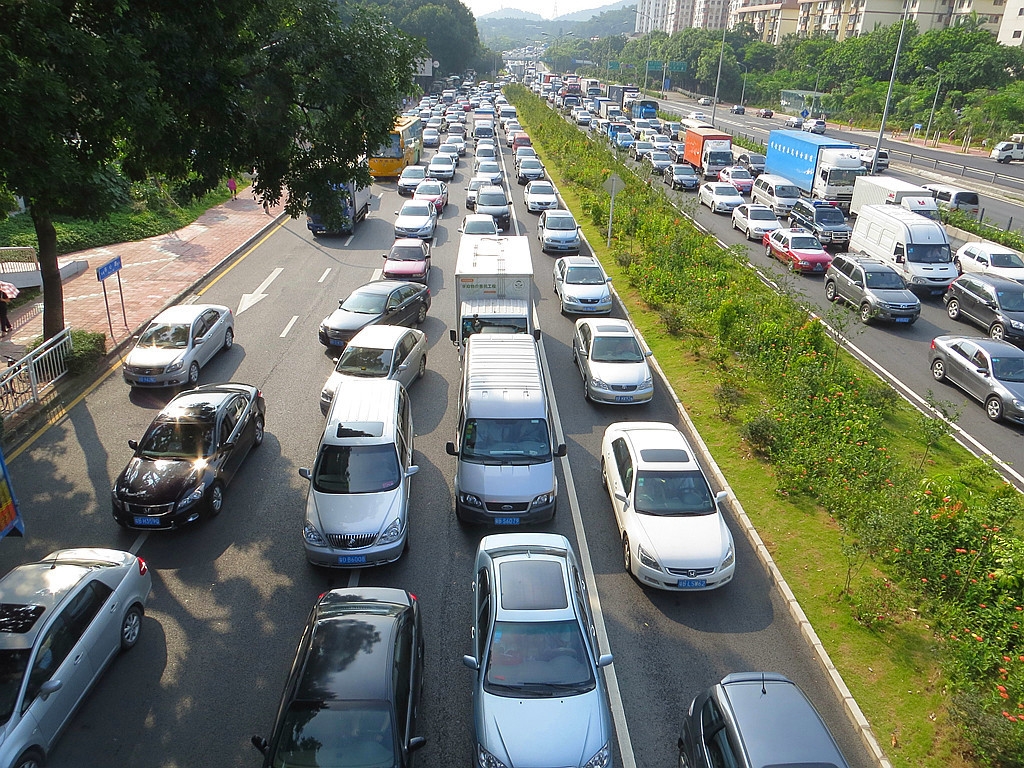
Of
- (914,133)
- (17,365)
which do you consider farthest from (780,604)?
(914,133)

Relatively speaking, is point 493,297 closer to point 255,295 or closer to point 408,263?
point 408,263

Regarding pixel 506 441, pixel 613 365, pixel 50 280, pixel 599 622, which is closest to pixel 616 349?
pixel 613 365

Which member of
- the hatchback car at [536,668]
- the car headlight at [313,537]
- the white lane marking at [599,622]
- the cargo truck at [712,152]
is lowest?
the white lane marking at [599,622]

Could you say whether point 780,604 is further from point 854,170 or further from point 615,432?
point 854,170

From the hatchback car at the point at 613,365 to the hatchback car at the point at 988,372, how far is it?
7859 mm

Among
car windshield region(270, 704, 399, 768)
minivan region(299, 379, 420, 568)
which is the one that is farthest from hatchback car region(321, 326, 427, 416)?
car windshield region(270, 704, 399, 768)

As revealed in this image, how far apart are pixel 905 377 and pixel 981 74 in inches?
2826

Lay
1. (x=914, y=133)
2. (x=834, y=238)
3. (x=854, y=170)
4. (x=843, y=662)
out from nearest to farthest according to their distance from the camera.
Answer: (x=843, y=662), (x=834, y=238), (x=854, y=170), (x=914, y=133)

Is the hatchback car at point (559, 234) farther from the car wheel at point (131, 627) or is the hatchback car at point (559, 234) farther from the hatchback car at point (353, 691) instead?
the car wheel at point (131, 627)

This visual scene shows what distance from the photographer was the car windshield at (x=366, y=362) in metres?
15.2

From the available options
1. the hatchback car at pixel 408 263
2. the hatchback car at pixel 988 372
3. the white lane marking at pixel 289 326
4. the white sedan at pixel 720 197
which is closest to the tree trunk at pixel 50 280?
the white lane marking at pixel 289 326

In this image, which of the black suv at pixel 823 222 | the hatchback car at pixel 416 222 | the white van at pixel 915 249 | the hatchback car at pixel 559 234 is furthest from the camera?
the black suv at pixel 823 222

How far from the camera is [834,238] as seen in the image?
29938mm

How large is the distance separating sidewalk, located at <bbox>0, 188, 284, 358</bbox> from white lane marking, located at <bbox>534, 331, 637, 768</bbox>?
42.3 feet
